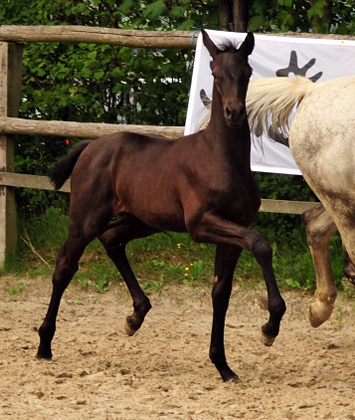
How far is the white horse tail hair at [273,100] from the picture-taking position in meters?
4.27

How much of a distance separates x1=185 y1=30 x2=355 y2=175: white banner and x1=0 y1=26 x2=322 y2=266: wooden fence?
0.31 m

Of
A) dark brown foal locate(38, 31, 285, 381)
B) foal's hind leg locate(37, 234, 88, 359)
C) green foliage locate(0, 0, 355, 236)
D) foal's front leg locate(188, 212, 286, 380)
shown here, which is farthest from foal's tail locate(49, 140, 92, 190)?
green foliage locate(0, 0, 355, 236)

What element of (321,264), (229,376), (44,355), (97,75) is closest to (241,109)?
(321,264)

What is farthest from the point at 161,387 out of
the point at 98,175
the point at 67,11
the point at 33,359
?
the point at 67,11

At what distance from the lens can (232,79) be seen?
3680mm

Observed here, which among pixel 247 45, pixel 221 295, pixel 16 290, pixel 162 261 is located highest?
pixel 247 45

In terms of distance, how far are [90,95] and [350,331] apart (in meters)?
3.37

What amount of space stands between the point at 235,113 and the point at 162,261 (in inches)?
113

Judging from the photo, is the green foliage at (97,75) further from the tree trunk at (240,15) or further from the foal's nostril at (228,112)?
the foal's nostril at (228,112)

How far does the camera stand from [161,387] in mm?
3984

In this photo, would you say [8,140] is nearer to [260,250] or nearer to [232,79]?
[232,79]


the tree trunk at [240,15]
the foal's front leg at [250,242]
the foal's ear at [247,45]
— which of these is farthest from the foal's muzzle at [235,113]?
the tree trunk at [240,15]

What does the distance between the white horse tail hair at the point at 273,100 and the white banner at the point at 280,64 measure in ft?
4.23

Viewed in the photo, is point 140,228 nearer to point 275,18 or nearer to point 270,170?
point 270,170
